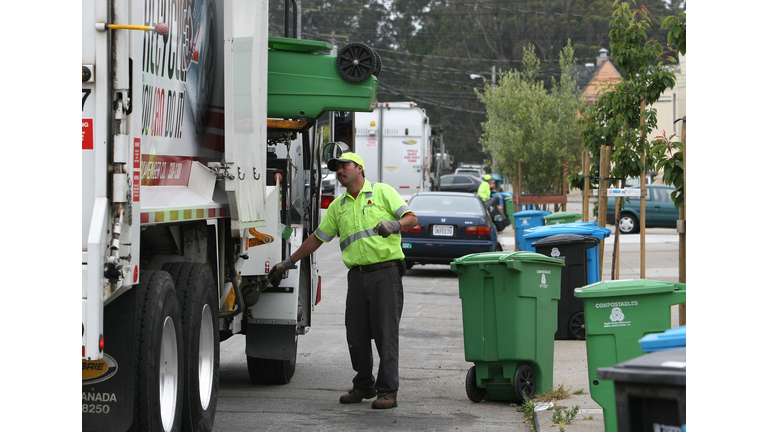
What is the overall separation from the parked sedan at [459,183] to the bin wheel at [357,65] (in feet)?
125

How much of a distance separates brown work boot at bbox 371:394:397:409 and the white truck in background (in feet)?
62.9

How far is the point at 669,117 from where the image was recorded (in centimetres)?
5669

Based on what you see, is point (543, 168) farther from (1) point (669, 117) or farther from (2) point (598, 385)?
(1) point (669, 117)

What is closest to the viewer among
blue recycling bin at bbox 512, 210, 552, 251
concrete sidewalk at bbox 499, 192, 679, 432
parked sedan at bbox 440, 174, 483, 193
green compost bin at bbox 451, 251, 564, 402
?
concrete sidewalk at bbox 499, 192, 679, 432

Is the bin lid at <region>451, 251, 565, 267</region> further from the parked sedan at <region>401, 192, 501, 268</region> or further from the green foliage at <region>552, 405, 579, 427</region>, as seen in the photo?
the parked sedan at <region>401, 192, 501, 268</region>

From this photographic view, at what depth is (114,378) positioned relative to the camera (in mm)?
4266

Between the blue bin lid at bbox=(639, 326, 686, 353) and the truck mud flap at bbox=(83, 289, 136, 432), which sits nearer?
the blue bin lid at bbox=(639, 326, 686, 353)

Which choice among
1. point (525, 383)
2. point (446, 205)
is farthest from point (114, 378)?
point (446, 205)

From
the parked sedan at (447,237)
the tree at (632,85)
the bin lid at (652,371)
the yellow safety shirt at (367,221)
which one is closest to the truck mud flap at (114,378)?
the bin lid at (652,371)

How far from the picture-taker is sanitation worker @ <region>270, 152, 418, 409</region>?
6598 millimetres

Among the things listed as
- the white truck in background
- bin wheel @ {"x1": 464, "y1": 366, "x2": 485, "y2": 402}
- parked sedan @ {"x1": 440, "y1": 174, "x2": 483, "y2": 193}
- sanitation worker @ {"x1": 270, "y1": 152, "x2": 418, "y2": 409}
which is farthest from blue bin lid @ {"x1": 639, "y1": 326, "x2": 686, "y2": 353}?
parked sedan @ {"x1": 440, "y1": 174, "x2": 483, "y2": 193}

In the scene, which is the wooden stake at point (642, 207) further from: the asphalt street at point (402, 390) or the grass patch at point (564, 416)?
the grass patch at point (564, 416)

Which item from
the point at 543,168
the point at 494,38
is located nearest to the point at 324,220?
the point at 543,168
